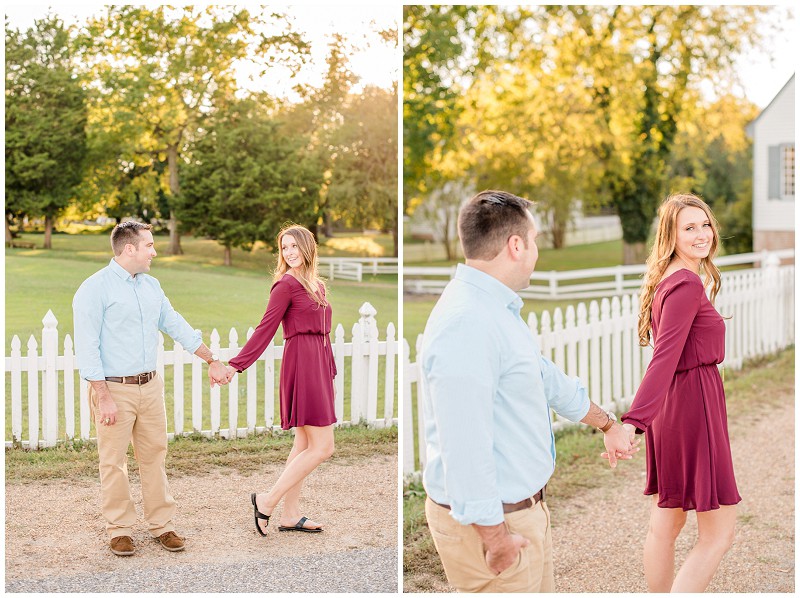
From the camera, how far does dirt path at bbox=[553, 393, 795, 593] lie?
370 centimetres

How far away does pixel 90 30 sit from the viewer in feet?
13.8

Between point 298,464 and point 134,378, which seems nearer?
point 134,378

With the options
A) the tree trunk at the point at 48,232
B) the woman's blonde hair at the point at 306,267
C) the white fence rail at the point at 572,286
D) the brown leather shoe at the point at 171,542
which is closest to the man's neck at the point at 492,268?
the woman's blonde hair at the point at 306,267

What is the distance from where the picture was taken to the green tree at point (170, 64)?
4.23 metres

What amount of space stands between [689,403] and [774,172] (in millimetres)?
14956

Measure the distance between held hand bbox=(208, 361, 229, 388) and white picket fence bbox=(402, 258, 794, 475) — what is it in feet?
3.06

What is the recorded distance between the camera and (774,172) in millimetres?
16219

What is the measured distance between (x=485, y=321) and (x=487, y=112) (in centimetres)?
1391

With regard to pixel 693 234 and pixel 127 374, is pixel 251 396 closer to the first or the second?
Result: pixel 127 374

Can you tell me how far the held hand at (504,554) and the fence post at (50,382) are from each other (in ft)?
8.61

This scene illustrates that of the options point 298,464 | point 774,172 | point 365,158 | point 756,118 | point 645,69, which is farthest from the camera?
point 774,172

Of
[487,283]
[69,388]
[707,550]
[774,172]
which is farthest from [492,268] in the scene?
[774,172]

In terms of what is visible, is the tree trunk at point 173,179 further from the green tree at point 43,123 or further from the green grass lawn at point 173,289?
the green tree at point 43,123

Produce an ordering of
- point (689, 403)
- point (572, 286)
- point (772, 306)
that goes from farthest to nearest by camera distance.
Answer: point (572, 286), point (772, 306), point (689, 403)
